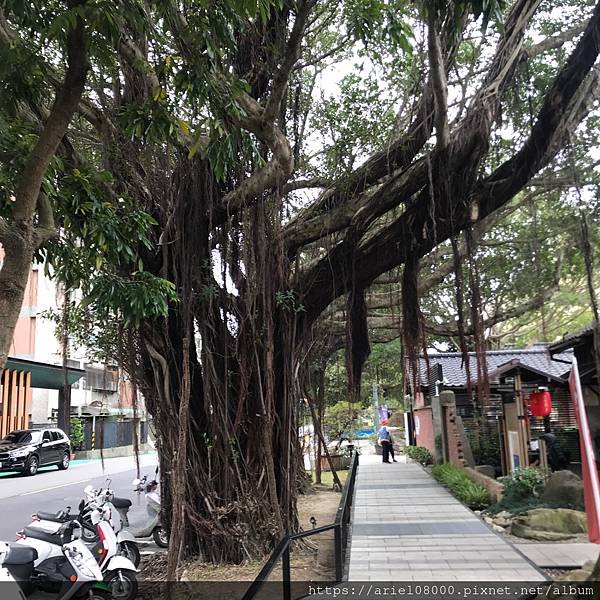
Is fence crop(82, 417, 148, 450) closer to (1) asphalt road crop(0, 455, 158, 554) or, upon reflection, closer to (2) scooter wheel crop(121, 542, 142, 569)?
(1) asphalt road crop(0, 455, 158, 554)

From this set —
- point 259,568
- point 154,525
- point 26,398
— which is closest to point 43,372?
point 26,398

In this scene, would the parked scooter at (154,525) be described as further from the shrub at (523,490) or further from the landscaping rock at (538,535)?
the shrub at (523,490)

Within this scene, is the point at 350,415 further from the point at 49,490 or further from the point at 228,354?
the point at 228,354

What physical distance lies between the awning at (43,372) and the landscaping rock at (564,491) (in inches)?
697

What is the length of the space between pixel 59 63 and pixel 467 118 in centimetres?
482

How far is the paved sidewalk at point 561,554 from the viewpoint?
5.69m

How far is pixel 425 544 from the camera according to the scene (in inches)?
270

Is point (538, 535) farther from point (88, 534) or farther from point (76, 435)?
point (76, 435)

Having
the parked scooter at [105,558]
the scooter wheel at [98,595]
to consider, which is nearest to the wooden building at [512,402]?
the parked scooter at [105,558]

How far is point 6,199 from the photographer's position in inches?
195

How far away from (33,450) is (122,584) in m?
15.1

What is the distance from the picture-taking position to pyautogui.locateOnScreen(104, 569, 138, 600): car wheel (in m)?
5.04

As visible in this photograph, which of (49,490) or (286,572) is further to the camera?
(49,490)

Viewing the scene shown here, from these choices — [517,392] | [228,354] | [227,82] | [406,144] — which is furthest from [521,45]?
[517,392]
